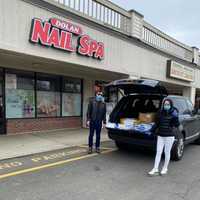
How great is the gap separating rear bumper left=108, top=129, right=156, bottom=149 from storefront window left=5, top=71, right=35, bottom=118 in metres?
4.73

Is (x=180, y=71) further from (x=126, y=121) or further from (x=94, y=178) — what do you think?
(x=94, y=178)

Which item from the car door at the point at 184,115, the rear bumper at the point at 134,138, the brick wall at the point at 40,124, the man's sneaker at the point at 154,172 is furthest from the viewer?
the brick wall at the point at 40,124

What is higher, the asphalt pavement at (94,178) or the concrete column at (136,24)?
the concrete column at (136,24)

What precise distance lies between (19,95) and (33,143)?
8.57 feet

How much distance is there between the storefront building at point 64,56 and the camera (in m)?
6.68

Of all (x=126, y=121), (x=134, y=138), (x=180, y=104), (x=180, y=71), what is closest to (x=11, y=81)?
(x=126, y=121)

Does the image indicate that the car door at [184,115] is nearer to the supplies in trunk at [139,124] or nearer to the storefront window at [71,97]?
the supplies in trunk at [139,124]

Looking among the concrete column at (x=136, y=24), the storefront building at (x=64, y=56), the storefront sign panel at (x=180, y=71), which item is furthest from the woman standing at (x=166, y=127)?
the storefront sign panel at (x=180, y=71)

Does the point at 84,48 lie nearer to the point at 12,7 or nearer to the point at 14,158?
the point at 12,7

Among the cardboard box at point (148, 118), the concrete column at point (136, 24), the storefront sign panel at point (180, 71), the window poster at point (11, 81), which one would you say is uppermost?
the concrete column at point (136, 24)

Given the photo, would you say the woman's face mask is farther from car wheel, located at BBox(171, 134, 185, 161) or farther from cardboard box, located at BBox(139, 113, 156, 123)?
car wheel, located at BBox(171, 134, 185, 161)

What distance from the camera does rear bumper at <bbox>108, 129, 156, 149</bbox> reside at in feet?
18.8

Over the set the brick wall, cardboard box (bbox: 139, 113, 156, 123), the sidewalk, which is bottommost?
the sidewalk

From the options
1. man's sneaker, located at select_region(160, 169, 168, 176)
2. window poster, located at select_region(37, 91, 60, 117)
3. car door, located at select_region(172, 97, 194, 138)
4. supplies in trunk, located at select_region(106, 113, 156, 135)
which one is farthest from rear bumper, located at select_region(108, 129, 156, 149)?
window poster, located at select_region(37, 91, 60, 117)
